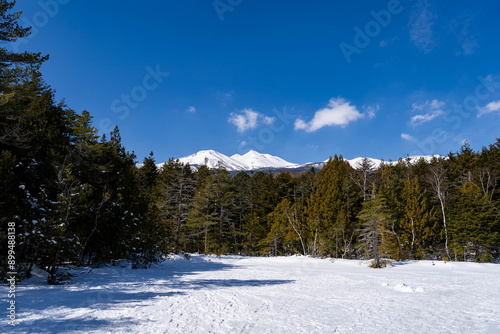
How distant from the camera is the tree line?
394 inches

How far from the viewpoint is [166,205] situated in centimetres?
3141

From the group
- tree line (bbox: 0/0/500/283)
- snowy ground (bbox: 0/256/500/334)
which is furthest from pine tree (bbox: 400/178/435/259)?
snowy ground (bbox: 0/256/500/334)

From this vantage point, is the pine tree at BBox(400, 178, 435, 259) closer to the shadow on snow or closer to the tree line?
the tree line

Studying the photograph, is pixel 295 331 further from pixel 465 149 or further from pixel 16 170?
pixel 465 149

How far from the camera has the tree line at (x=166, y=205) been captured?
10.0 metres

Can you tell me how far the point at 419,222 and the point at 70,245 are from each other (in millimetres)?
33510

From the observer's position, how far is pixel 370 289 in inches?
414

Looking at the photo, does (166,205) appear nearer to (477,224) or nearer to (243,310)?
(243,310)

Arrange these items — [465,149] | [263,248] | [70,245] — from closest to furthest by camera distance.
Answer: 1. [70,245]
2. [465,149]
3. [263,248]

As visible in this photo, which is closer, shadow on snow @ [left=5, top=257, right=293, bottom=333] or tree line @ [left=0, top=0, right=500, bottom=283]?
shadow on snow @ [left=5, top=257, right=293, bottom=333]

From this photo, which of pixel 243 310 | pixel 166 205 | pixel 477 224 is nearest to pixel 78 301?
pixel 243 310

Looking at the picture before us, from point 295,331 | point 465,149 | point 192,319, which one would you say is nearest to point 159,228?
point 192,319

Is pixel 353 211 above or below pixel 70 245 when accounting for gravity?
above

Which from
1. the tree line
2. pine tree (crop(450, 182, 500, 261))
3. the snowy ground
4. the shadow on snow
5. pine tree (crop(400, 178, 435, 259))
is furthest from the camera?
pine tree (crop(400, 178, 435, 259))
